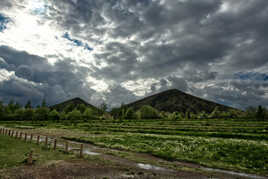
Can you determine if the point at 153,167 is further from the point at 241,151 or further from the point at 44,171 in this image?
the point at 241,151

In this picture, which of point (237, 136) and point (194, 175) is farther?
point (237, 136)

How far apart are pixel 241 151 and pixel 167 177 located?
1733 cm

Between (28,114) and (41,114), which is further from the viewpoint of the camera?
(41,114)

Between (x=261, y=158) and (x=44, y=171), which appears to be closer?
(x=44, y=171)

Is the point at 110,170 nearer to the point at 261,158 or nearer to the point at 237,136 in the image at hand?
the point at 261,158

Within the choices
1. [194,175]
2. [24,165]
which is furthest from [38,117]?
[194,175]

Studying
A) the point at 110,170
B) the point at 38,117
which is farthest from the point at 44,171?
the point at 38,117

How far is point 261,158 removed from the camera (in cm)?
2220

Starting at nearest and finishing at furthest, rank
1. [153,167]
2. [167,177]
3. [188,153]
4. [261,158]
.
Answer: [167,177], [153,167], [261,158], [188,153]

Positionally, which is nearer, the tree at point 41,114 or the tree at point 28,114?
the tree at point 28,114

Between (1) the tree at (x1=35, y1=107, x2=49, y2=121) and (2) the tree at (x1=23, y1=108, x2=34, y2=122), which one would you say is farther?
(1) the tree at (x1=35, y1=107, x2=49, y2=121)

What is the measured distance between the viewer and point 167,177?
48.9 feet

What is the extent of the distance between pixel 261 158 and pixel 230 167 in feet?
21.9

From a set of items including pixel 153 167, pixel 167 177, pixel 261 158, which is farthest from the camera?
pixel 261 158
